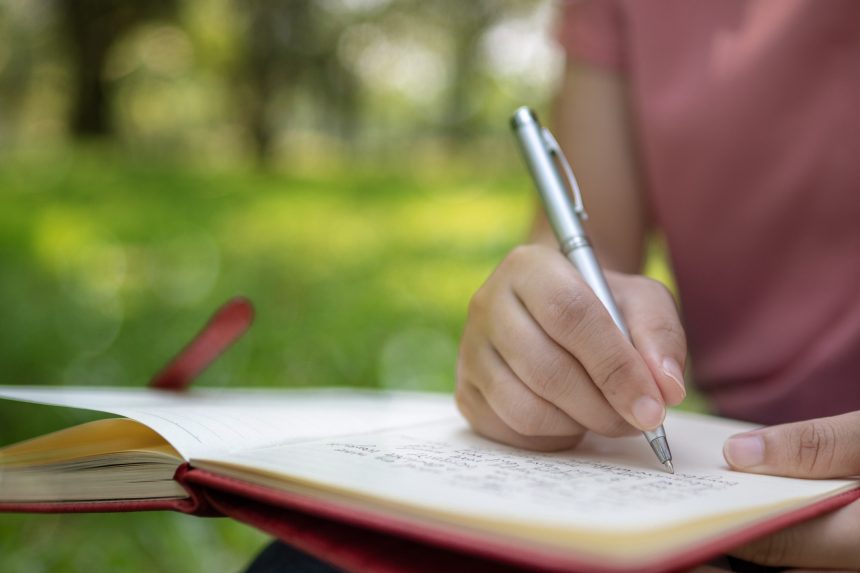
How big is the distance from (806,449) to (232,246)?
3.00 meters

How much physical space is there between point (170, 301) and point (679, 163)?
1981 mm

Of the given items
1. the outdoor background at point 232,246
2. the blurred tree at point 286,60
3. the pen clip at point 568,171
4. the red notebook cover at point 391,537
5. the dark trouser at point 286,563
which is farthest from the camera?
the blurred tree at point 286,60

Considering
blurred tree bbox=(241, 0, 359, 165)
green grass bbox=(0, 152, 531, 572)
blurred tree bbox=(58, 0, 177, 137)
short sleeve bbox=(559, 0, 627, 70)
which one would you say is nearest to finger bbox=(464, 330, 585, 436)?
short sleeve bbox=(559, 0, 627, 70)

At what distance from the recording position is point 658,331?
620 millimetres

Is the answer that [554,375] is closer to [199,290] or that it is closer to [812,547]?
[812,547]

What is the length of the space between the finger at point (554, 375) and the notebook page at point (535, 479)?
0.03 m

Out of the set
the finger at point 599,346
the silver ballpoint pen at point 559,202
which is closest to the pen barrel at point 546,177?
the silver ballpoint pen at point 559,202

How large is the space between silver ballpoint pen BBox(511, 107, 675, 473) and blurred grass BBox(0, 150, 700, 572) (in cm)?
81

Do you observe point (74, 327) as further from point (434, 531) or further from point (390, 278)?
point (434, 531)

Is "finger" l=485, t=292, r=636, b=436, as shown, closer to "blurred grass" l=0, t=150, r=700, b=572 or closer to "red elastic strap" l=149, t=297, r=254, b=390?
"red elastic strap" l=149, t=297, r=254, b=390

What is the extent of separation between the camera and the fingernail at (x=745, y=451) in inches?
22.2

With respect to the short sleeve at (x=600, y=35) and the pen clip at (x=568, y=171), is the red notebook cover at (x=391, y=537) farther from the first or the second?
the short sleeve at (x=600, y=35)

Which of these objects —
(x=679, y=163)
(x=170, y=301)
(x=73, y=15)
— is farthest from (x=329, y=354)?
(x=73, y=15)

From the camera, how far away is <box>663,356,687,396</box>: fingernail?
0.58 m
